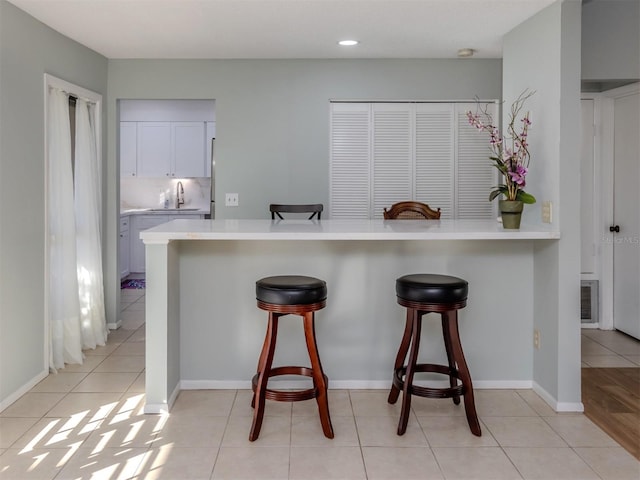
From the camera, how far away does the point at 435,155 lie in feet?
16.8

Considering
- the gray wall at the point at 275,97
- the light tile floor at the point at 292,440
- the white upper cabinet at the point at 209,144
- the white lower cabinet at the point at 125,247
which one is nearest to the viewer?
the light tile floor at the point at 292,440

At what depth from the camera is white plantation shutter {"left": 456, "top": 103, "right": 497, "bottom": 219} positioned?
5.12 m

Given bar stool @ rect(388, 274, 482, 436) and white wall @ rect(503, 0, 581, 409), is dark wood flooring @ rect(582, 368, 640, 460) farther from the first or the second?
bar stool @ rect(388, 274, 482, 436)

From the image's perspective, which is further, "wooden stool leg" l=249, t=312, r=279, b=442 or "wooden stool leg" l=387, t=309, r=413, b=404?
"wooden stool leg" l=387, t=309, r=413, b=404

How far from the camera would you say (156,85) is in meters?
4.92

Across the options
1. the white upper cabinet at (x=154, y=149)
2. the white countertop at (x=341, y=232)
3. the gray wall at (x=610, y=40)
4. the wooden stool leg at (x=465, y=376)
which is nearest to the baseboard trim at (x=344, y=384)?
the wooden stool leg at (x=465, y=376)

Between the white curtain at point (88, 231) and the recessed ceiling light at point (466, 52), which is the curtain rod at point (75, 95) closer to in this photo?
the white curtain at point (88, 231)

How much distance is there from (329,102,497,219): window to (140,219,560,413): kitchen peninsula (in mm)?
1671

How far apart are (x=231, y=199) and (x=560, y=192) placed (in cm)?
279

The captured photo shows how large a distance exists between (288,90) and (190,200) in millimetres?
3666

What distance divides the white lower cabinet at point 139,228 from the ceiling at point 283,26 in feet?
10.2

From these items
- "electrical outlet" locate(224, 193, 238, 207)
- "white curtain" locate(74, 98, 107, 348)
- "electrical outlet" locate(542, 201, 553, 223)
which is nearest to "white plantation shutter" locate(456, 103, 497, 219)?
"electrical outlet" locate(542, 201, 553, 223)

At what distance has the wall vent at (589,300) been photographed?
513 cm

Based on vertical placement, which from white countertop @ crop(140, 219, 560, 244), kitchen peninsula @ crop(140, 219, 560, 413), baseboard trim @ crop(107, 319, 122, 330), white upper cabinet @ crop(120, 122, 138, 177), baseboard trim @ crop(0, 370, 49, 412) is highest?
white upper cabinet @ crop(120, 122, 138, 177)
